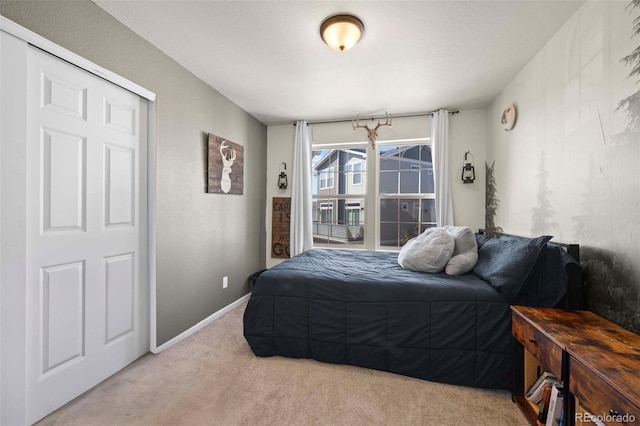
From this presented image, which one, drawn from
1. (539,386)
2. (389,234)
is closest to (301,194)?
(389,234)

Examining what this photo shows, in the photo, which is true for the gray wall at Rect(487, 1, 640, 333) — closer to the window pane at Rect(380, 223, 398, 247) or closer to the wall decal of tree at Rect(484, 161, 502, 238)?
the wall decal of tree at Rect(484, 161, 502, 238)

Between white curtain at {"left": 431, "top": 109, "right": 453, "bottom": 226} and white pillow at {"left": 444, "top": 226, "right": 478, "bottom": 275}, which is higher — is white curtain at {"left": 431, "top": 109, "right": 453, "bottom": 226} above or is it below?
above

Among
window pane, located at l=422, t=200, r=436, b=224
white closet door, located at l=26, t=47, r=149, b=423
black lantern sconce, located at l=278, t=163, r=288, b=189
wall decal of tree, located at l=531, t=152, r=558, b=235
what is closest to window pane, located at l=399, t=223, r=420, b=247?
window pane, located at l=422, t=200, r=436, b=224

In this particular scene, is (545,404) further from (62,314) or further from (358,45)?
(62,314)

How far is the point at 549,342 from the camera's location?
1192 mm

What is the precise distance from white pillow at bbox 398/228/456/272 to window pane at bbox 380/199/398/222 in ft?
4.42

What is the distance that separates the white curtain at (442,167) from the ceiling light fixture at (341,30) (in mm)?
1910

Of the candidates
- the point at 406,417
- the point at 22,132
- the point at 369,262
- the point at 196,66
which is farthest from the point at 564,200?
the point at 22,132

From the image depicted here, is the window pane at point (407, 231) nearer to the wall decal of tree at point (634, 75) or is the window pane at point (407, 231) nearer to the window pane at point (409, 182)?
the window pane at point (409, 182)

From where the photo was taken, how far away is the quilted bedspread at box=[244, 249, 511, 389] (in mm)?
1696

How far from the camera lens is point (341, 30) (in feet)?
5.68

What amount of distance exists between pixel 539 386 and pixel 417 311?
709 millimetres

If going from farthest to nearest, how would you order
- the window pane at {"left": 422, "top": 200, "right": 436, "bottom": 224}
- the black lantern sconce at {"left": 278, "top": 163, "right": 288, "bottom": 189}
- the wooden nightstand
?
the black lantern sconce at {"left": 278, "top": 163, "right": 288, "bottom": 189} → the window pane at {"left": 422, "top": 200, "right": 436, "bottom": 224} → the wooden nightstand

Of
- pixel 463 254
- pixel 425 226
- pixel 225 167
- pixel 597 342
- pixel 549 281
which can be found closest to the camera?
pixel 597 342
